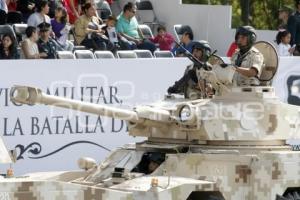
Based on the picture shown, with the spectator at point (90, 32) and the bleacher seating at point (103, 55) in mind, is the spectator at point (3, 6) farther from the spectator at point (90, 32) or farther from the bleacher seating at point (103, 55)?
the bleacher seating at point (103, 55)

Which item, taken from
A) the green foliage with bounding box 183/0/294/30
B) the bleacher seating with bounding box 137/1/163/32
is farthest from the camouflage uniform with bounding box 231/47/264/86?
the green foliage with bounding box 183/0/294/30

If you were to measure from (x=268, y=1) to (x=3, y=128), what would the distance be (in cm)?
1843

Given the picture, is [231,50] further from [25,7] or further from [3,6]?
[3,6]

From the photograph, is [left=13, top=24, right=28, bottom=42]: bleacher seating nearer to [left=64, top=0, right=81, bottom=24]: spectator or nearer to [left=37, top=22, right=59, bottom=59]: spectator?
[left=37, top=22, right=59, bottom=59]: spectator

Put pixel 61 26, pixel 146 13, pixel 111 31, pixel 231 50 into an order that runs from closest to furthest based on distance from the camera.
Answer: pixel 61 26, pixel 111 31, pixel 231 50, pixel 146 13

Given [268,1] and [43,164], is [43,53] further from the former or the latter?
[268,1]

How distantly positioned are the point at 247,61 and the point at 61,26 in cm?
827

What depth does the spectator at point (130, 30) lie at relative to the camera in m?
29.7

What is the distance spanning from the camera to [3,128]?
25141mm

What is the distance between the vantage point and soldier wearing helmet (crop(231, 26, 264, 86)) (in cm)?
2100

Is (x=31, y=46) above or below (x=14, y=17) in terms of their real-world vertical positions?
below

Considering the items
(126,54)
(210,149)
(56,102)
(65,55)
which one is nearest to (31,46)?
(65,55)

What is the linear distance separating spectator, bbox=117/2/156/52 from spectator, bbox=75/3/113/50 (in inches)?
29.5

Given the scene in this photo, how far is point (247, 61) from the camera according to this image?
2125 cm
